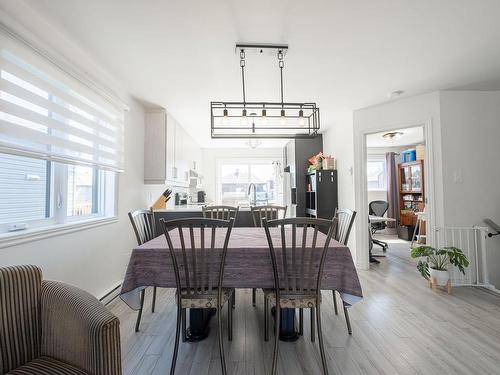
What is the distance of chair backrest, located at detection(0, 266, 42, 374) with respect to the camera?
102 cm

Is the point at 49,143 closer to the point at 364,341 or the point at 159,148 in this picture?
the point at 159,148

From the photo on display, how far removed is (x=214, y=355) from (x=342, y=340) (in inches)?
38.1

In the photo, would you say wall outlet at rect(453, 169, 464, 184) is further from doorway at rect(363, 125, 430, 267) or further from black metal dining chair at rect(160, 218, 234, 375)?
black metal dining chair at rect(160, 218, 234, 375)

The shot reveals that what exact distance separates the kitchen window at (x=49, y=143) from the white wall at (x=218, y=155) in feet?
13.7

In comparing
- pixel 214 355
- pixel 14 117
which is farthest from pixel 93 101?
pixel 214 355

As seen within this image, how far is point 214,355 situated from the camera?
5.65ft

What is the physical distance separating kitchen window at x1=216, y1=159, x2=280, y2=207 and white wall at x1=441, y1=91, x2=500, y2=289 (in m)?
4.31

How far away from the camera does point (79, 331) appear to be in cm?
99

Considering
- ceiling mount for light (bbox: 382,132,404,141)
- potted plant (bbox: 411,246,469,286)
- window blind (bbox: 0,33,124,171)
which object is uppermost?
ceiling mount for light (bbox: 382,132,404,141)

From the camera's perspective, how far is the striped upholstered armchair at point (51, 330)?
0.95m

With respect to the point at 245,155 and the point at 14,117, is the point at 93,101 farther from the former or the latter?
the point at 245,155

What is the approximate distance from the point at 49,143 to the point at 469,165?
4460mm

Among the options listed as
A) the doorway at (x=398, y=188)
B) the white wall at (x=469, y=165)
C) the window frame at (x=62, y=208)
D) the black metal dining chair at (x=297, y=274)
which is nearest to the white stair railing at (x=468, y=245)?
the white wall at (x=469, y=165)

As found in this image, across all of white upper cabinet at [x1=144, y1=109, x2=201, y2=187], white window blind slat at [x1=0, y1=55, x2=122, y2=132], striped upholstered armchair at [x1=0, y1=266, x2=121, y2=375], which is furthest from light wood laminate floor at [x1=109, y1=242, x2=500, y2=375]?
white window blind slat at [x1=0, y1=55, x2=122, y2=132]
